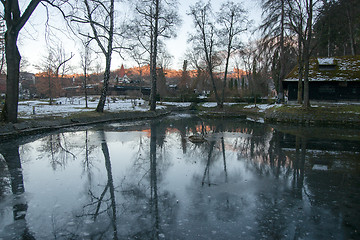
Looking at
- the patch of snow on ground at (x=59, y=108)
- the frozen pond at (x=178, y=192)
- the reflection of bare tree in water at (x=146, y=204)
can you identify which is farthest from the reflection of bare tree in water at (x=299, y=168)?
the patch of snow on ground at (x=59, y=108)

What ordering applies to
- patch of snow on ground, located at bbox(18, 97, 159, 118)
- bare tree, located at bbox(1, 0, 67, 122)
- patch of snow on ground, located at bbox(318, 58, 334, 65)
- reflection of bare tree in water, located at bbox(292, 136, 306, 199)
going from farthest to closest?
1. patch of snow on ground, located at bbox(318, 58, 334, 65)
2. patch of snow on ground, located at bbox(18, 97, 159, 118)
3. bare tree, located at bbox(1, 0, 67, 122)
4. reflection of bare tree in water, located at bbox(292, 136, 306, 199)

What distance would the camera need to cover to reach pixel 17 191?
5.81m

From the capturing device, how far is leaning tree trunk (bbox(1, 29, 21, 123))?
42.3ft

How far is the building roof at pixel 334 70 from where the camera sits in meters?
25.9

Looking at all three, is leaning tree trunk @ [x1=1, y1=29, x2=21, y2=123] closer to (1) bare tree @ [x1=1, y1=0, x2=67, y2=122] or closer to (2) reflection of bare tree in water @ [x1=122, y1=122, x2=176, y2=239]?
(1) bare tree @ [x1=1, y1=0, x2=67, y2=122]

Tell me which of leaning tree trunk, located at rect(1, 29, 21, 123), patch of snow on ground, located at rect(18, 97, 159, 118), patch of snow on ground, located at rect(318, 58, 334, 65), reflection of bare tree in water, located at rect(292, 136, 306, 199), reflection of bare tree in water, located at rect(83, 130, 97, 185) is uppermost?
patch of snow on ground, located at rect(318, 58, 334, 65)

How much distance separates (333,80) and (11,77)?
28.1m

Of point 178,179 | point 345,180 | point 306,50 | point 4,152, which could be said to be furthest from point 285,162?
point 306,50

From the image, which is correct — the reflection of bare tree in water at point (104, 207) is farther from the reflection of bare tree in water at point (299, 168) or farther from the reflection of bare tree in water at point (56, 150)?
the reflection of bare tree in water at point (299, 168)

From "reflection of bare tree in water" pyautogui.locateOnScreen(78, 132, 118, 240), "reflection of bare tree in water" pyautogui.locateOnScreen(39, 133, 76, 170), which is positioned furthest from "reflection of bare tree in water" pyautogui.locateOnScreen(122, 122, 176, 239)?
"reflection of bare tree in water" pyautogui.locateOnScreen(39, 133, 76, 170)

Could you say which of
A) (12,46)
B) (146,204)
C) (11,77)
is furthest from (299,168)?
(12,46)

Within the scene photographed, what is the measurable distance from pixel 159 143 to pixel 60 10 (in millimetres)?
9926

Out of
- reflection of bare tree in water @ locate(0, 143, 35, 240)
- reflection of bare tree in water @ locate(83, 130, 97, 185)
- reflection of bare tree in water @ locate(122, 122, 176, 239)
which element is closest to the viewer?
reflection of bare tree in water @ locate(0, 143, 35, 240)

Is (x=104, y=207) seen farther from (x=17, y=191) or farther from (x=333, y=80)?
Result: (x=333, y=80)
